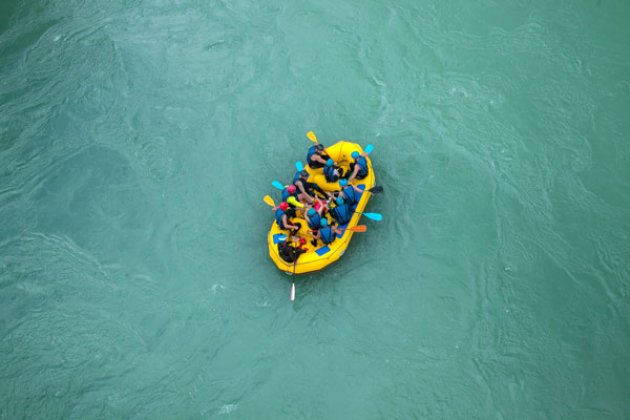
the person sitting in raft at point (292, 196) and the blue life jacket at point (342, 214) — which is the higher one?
the blue life jacket at point (342, 214)

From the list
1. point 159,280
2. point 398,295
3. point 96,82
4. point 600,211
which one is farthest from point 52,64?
point 600,211

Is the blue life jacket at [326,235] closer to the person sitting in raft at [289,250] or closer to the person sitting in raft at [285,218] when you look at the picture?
the person sitting in raft at [289,250]

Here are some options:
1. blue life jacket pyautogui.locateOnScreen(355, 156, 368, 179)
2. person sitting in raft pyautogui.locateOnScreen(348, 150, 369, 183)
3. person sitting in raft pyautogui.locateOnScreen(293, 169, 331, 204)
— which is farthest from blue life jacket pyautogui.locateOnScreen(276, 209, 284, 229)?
blue life jacket pyautogui.locateOnScreen(355, 156, 368, 179)

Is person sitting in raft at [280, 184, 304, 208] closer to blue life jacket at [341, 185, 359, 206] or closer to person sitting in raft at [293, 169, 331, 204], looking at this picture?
person sitting in raft at [293, 169, 331, 204]

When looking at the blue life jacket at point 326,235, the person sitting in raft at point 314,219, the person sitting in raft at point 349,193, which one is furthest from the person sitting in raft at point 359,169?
the blue life jacket at point 326,235

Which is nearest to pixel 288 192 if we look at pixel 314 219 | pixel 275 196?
pixel 314 219

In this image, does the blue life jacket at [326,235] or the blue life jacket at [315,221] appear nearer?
the blue life jacket at [326,235]

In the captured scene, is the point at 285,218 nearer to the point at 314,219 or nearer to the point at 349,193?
the point at 314,219
